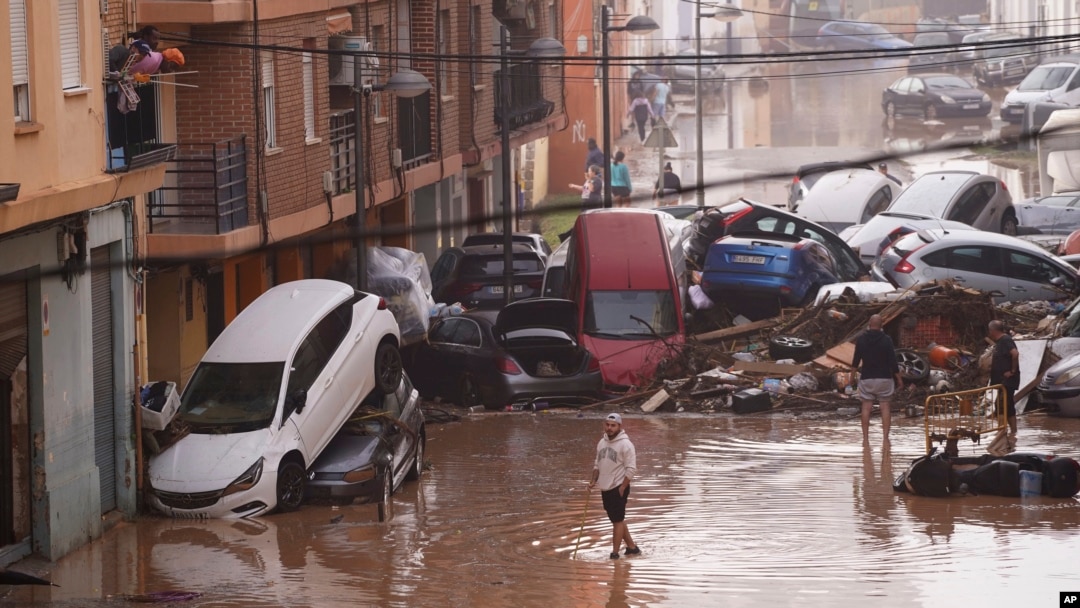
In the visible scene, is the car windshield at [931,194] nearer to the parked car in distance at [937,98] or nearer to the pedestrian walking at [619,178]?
the pedestrian walking at [619,178]

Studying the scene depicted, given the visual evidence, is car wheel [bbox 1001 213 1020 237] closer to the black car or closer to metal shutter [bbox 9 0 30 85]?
the black car

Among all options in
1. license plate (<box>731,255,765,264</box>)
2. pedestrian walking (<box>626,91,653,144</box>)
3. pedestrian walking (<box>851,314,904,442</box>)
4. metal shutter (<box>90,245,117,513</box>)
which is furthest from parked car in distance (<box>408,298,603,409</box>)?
pedestrian walking (<box>626,91,653,144</box>)

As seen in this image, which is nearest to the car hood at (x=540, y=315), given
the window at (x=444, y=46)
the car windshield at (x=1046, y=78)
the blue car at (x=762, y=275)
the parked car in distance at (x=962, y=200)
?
the blue car at (x=762, y=275)

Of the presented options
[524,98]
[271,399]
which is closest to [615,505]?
[271,399]

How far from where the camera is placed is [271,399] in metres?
16.5

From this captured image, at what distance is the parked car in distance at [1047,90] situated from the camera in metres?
46.2

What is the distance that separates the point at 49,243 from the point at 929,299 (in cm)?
1364

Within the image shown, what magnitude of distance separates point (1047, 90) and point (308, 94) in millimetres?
28387

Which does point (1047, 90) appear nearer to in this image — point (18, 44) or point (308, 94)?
point (308, 94)

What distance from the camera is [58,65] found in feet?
49.0

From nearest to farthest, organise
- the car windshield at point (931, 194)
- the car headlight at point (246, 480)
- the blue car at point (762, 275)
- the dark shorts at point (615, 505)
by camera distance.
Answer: the dark shorts at point (615, 505)
the car headlight at point (246, 480)
the blue car at point (762, 275)
the car windshield at point (931, 194)

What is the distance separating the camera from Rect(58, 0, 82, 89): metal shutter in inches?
602

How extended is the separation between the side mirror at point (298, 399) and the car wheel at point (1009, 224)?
824 inches

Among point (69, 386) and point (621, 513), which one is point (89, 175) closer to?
point (69, 386)
